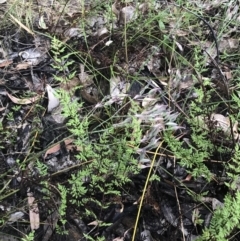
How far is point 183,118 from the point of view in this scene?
1969 mm

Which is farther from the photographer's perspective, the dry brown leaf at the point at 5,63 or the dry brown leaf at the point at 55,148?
the dry brown leaf at the point at 5,63

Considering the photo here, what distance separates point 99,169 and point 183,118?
43 centimetres

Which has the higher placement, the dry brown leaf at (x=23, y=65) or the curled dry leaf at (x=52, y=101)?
the dry brown leaf at (x=23, y=65)

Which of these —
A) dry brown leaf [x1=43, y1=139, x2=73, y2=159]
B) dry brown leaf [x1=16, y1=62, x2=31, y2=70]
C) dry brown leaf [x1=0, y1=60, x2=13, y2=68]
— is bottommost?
dry brown leaf [x1=43, y1=139, x2=73, y2=159]

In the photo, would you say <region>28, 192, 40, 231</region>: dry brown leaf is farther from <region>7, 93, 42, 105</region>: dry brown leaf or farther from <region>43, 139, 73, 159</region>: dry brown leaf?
<region>7, 93, 42, 105</region>: dry brown leaf

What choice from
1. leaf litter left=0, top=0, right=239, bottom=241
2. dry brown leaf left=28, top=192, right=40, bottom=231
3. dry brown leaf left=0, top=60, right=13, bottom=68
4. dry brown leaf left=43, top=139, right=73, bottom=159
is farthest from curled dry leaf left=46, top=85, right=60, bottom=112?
dry brown leaf left=28, top=192, right=40, bottom=231

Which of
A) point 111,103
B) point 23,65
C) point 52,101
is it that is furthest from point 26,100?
point 111,103

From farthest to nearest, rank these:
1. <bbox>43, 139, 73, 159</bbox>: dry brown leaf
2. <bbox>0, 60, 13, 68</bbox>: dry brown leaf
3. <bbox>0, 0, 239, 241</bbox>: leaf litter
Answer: <bbox>0, 60, 13, 68</bbox>: dry brown leaf, <bbox>43, 139, 73, 159</bbox>: dry brown leaf, <bbox>0, 0, 239, 241</bbox>: leaf litter

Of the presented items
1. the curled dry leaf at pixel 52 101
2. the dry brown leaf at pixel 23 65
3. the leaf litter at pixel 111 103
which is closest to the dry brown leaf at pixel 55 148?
the leaf litter at pixel 111 103

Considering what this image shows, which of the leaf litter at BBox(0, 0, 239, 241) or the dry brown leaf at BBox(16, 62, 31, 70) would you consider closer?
the leaf litter at BBox(0, 0, 239, 241)

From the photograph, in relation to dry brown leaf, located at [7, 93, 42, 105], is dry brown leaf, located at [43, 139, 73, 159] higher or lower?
lower

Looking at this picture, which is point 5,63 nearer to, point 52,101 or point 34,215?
point 52,101

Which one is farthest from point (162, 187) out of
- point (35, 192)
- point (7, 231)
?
point (7, 231)

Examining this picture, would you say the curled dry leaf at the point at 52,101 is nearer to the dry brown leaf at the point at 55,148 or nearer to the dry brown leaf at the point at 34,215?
the dry brown leaf at the point at 55,148
